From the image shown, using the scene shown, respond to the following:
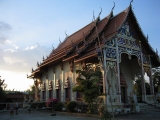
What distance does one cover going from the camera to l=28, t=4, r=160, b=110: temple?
1340 centimetres

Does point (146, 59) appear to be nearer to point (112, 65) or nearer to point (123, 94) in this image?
point (123, 94)

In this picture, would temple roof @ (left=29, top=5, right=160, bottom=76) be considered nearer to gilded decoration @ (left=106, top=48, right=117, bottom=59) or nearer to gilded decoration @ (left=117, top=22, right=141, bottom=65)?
gilded decoration @ (left=117, top=22, right=141, bottom=65)

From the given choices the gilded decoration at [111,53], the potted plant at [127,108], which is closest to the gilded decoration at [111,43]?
the gilded decoration at [111,53]

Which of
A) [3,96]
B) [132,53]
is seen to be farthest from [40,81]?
[132,53]

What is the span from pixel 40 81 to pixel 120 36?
39.0 ft

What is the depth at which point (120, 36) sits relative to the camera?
1488 cm

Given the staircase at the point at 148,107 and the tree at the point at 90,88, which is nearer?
the tree at the point at 90,88

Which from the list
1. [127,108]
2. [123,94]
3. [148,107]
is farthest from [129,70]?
[127,108]

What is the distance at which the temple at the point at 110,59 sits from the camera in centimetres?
1340

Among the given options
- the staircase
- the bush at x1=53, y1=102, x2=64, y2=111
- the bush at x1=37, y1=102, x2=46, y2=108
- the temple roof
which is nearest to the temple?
the temple roof

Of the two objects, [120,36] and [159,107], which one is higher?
[120,36]

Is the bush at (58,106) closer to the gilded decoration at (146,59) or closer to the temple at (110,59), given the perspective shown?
the temple at (110,59)

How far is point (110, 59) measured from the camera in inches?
528

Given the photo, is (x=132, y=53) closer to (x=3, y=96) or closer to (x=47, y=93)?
(x=47, y=93)
